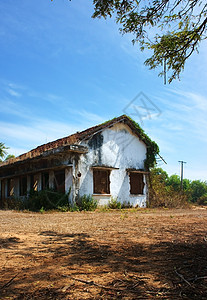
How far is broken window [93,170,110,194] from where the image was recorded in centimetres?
1449

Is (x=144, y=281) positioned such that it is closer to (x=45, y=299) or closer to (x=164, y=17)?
(x=45, y=299)

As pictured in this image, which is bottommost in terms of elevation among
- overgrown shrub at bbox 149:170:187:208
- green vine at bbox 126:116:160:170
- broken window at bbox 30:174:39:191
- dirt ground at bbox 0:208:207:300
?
overgrown shrub at bbox 149:170:187:208

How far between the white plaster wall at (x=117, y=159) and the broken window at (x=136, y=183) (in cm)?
37

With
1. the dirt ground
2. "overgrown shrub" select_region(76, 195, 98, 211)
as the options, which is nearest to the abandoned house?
"overgrown shrub" select_region(76, 195, 98, 211)

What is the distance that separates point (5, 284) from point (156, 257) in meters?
1.84

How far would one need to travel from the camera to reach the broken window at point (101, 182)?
14.5 meters

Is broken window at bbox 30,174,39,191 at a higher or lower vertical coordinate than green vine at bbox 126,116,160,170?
lower

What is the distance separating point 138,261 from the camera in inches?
126

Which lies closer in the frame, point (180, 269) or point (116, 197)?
point (180, 269)

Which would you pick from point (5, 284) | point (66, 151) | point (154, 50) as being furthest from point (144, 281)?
point (66, 151)

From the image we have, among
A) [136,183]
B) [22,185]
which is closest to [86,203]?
[136,183]

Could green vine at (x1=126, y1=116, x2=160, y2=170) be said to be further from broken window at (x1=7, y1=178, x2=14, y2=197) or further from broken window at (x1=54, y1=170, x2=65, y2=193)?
broken window at (x1=7, y1=178, x2=14, y2=197)

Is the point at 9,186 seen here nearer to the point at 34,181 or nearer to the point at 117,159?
the point at 34,181

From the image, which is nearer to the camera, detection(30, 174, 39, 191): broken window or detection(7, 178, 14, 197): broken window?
detection(30, 174, 39, 191): broken window
